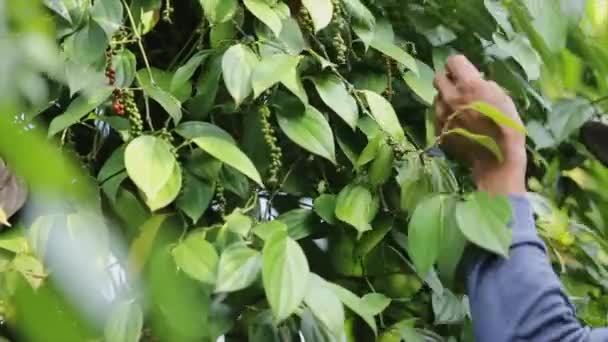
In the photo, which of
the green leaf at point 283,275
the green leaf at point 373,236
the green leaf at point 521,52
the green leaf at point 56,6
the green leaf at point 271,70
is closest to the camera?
the green leaf at point 56,6

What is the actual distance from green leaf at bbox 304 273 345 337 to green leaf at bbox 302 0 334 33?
22 centimetres

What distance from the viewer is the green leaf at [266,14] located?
2.41ft

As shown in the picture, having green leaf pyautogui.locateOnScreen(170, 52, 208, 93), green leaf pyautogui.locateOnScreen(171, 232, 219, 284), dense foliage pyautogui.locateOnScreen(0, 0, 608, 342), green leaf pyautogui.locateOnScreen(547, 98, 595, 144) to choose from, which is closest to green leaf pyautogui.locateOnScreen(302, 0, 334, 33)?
dense foliage pyautogui.locateOnScreen(0, 0, 608, 342)

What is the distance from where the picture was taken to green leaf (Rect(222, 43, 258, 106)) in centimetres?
71

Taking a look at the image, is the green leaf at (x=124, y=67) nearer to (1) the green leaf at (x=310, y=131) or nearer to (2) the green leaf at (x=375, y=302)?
(1) the green leaf at (x=310, y=131)

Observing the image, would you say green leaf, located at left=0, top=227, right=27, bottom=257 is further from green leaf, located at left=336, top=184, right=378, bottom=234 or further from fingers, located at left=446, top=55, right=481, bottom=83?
fingers, located at left=446, top=55, right=481, bottom=83

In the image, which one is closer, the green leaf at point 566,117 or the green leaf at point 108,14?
the green leaf at point 108,14

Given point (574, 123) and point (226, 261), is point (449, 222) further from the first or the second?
point (574, 123)

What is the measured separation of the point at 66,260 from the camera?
15 centimetres

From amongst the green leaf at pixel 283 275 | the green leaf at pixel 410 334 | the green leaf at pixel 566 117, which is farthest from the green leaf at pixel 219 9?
the green leaf at pixel 566 117

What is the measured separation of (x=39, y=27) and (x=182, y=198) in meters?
0.57

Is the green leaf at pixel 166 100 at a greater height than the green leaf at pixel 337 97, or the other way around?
the green leaf at pixel 166 100

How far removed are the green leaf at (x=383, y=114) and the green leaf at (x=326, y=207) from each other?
79mm

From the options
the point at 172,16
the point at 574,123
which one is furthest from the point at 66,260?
the point at 574,123
